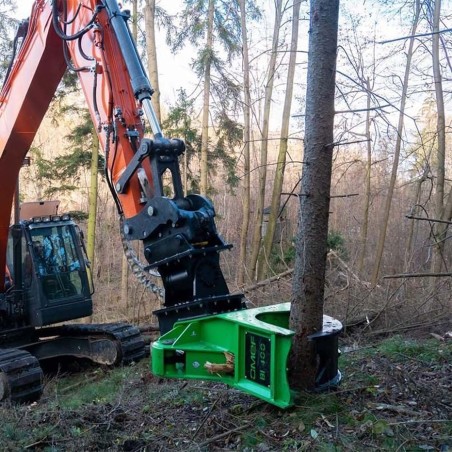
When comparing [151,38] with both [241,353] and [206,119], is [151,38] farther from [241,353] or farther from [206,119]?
[241,353]

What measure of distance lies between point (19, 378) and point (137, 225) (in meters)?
3.86

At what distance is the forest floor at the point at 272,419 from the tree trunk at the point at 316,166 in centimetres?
40

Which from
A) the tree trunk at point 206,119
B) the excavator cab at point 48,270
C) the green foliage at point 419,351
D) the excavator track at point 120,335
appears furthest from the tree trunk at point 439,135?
the tree trunk at point 206,119

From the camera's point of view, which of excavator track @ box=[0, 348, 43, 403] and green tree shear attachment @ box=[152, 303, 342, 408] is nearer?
green tree shear attachment @ box=[152, 303, 342, 408]

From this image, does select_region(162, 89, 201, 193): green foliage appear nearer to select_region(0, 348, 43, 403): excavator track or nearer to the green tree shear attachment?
select_region(0, 348, 43, 403): excavator track

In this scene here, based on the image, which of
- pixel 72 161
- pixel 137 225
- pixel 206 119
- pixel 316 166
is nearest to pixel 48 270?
pixel 137 225

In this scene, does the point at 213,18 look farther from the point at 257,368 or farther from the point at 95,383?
the point at 257,368

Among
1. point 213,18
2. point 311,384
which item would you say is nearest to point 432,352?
point 311,384

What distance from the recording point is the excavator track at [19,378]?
703 centimetres

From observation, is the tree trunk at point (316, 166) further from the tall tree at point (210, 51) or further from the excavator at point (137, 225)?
the tall tree at point (210, 51)

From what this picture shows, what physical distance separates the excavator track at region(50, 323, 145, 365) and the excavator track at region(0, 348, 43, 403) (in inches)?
57.6

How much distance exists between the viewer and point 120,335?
8758 mm

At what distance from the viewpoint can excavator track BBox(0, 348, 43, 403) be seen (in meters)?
7.03

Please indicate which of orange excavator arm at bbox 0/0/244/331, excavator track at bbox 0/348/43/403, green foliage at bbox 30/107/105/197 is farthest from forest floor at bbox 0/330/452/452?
green foliage at bbox 30/107/105/197
